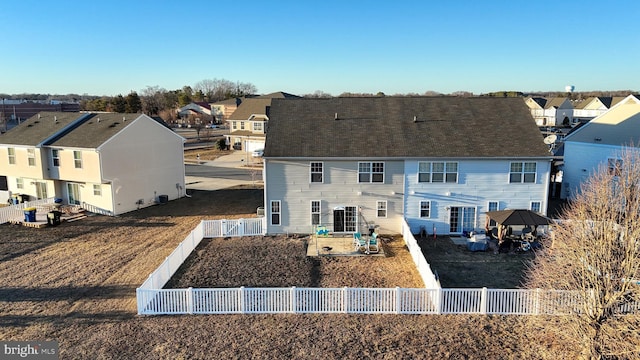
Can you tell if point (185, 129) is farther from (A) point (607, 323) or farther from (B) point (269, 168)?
(A) point (607, 323)

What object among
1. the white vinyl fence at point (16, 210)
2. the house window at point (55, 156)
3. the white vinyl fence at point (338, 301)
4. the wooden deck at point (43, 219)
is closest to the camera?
the white vinyl fence at point (338, 301)

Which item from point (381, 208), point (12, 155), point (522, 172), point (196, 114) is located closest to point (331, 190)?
point (381, 208)

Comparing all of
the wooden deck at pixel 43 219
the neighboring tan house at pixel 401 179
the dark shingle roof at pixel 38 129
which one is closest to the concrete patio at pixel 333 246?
the neighboring tan house at pixel 401 179

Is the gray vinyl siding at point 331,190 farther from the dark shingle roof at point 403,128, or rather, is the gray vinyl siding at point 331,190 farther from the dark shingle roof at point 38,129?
the dark shingle roof at point 38,129

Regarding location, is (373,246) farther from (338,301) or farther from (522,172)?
(522,172)

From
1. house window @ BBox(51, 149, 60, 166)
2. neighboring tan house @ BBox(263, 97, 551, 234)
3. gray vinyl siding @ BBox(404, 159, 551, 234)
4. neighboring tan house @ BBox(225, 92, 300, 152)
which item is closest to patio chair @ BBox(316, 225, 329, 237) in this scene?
neighboring tan house @ BBox(263, 97, 551, 234)

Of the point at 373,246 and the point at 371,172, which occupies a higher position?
the point at 371,172
